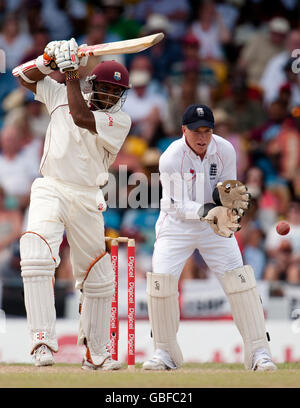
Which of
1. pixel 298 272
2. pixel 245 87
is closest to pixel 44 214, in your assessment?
pixel 298 272

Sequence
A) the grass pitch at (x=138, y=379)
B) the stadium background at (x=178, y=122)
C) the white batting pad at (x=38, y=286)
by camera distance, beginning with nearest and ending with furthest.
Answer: the grass pitch at (x=138, y=379) → the white batting pad at (x=38, y=286) → the stadium background at (x=178, y=122)

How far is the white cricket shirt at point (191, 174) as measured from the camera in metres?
6.53

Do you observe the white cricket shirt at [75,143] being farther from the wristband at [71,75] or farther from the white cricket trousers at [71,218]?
the wristband at [71,75]

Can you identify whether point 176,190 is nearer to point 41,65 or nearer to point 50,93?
point 50,93

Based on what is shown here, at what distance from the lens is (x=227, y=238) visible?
6.64 m

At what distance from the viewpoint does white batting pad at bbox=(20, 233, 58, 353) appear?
606 cm

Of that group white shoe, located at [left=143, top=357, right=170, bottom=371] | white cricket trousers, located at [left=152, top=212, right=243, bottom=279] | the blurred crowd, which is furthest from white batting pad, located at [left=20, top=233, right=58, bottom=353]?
the blurred crowd

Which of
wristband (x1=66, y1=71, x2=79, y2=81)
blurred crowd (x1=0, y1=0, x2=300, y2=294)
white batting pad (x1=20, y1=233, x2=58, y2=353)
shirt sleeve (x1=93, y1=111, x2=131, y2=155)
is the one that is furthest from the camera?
blurred crowd (x1=0, y1=0, x2=300, y2=294)

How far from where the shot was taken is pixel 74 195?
20.7 feet

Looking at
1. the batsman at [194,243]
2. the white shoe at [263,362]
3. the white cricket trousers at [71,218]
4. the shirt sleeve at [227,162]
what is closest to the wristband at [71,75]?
the white cricket trousers at [71,218]

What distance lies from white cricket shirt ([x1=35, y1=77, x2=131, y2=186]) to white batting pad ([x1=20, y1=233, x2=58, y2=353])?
20.1 inches

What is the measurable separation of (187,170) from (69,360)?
2.65 meters

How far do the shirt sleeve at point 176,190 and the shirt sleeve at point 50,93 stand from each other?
2.57ft

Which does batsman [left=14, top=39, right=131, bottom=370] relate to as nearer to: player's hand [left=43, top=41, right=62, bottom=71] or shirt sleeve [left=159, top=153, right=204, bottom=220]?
player's hand [left=43, top=41, right=62, bottom=71]
